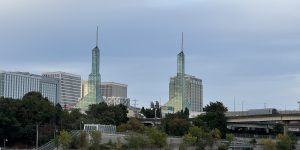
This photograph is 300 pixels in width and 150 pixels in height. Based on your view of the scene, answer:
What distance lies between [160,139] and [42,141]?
81.0ft

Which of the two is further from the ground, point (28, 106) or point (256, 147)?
point (28, 106)

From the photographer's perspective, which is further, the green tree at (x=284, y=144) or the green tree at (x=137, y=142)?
the green tree at (x=284, y=144)

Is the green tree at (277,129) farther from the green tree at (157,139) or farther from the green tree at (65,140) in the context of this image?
the green tree at (65,140)

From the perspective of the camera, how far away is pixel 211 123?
154 meters

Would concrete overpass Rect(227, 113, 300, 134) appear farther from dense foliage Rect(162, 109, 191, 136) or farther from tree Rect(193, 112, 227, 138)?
dense foliage Rect(162, 109, 191, 136)

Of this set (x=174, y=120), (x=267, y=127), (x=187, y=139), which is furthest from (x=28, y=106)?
(x=267, y=127)

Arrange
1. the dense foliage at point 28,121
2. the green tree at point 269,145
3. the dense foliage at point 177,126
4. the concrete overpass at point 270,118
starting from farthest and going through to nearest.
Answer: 1. the dense foliage at point 177,126
2. the concrete overpass at point 270,118
3. the green tree at point 269,145
4. the dense foliage at point 28,121

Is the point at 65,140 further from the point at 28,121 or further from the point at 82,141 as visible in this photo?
the point at 28,121

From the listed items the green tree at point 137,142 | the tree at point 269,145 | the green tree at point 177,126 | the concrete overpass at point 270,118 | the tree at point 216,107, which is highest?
the tree at point 216,107

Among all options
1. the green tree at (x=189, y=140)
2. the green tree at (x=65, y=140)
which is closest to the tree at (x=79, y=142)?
the green tree at (x=65, y=140)

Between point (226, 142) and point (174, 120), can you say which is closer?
point (226, 142)

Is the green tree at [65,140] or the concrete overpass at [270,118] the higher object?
the concrete overpass at [270,118]

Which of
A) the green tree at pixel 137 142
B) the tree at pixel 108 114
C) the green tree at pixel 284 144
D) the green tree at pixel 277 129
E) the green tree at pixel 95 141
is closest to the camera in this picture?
the green tree at pixel 95 141

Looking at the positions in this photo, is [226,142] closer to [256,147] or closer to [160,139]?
[256,147]
